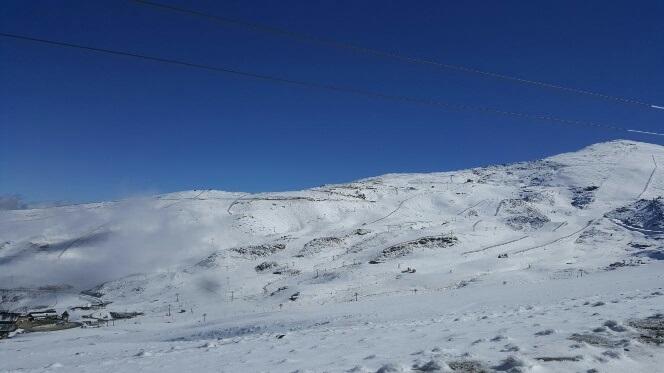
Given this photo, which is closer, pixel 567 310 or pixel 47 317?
pixel 567 310

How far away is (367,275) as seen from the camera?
62.5 m

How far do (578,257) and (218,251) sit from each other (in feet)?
188

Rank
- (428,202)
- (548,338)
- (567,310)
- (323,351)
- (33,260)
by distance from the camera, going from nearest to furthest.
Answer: (548,338)
(323,351)
(567,310)
(33,260)
(428,202)

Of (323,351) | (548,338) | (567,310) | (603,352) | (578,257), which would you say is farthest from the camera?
(578,257)

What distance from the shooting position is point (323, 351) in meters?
13.0

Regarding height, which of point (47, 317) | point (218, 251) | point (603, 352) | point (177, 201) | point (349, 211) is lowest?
point (603, 352)

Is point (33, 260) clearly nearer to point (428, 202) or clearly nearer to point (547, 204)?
point (428, 202)

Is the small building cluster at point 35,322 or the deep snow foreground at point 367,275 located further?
the small building cluster at point 35,322

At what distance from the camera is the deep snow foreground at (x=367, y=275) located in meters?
12.1

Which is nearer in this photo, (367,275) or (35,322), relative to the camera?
(35,322)

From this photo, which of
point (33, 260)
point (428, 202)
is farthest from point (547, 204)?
point (33, 260)

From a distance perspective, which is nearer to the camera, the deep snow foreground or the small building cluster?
the deep snow foreground

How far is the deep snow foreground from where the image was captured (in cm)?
1209

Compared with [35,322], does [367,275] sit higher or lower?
lower
